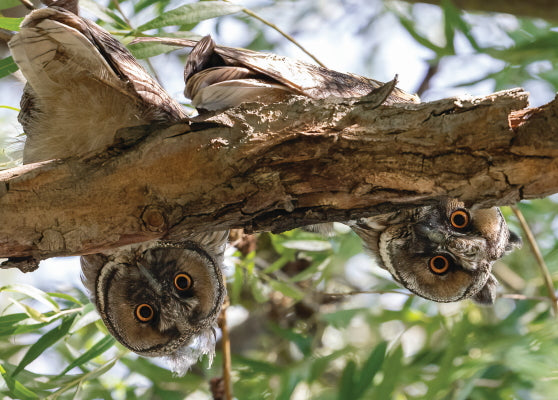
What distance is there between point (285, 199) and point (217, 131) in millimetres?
292

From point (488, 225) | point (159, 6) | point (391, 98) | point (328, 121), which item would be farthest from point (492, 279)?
point (159, 6)

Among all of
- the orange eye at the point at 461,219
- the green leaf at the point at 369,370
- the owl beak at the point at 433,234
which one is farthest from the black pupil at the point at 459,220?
the green leaf at the point at 369,370

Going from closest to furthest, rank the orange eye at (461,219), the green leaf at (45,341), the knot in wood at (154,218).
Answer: the knot in wood at (154,218), the orange eye at (461,219), the green leaf at (45,341)

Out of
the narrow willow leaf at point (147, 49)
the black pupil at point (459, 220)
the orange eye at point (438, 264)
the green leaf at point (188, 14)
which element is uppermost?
the green leaf at point (188, 14)

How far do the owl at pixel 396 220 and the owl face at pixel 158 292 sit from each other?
0.60 meters

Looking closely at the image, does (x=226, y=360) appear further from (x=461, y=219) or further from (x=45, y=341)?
(x=461, y=219)

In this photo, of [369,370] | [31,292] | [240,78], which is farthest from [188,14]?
[369,370]

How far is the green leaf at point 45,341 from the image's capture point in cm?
269

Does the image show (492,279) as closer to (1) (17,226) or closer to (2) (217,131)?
(2) (217,131)

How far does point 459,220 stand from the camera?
256cm

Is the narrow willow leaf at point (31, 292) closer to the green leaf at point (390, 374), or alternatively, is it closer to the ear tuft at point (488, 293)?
the green leaf at point (390, 374)

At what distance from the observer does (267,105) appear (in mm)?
1875

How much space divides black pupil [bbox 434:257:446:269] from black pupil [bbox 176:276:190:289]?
1.02 m

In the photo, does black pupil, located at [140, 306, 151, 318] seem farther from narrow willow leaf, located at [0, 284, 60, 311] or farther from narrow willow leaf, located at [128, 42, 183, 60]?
narrow willow leaf, located at [128, 42, 183, 60]
